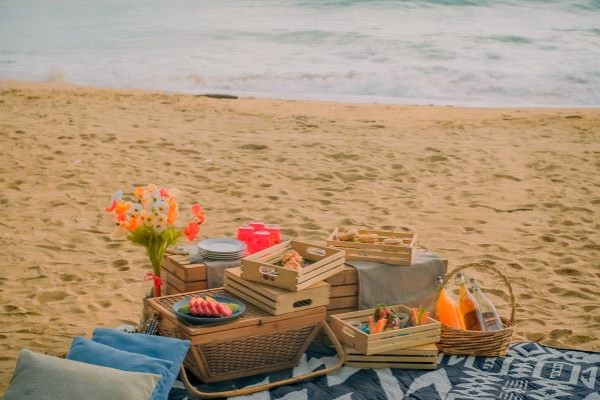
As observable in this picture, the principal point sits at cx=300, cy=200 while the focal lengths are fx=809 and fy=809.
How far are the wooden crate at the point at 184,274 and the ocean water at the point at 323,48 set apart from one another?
Result: 11345 mm

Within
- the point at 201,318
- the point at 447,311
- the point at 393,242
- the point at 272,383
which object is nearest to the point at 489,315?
the point at 447,311

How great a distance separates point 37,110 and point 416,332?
28.2 feet

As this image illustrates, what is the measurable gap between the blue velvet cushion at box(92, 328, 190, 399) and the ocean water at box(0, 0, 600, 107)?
12045mm

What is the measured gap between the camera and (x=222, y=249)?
4.37m

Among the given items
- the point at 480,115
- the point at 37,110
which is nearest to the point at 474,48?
the point at 480,115

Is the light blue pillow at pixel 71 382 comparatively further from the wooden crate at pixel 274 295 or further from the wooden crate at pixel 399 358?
the wooden crate at pixel 399 358

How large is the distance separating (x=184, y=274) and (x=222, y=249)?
0.83 ft

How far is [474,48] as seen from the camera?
2188 cm

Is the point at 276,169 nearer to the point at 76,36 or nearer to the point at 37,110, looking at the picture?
the point at 37,110

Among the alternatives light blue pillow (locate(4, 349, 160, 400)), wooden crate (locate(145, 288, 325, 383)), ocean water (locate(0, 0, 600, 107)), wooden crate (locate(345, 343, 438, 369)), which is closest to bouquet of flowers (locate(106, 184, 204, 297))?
wooden crate (locate(145, 288, 325, 383))

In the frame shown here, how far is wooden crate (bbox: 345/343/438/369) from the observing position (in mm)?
4113

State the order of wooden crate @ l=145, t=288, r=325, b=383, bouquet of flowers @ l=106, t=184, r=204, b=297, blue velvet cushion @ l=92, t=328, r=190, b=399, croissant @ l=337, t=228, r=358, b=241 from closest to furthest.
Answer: blue velvet cushion @ l=92, t=328, r=190, b=399 → wooden crate @ l=145, t=288, r=325, b=383 → bouquet of flowers @ l=106, t=184, r=204, b=297 → croissant @ l=337, t=228, r=358, b=241

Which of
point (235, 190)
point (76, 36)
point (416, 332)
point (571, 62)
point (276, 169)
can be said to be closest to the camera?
point (416, 332)

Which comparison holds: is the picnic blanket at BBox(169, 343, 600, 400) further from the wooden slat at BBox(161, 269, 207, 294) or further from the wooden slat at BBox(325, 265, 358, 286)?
the wooden slat at BBox(161, 269, 207, 294)
